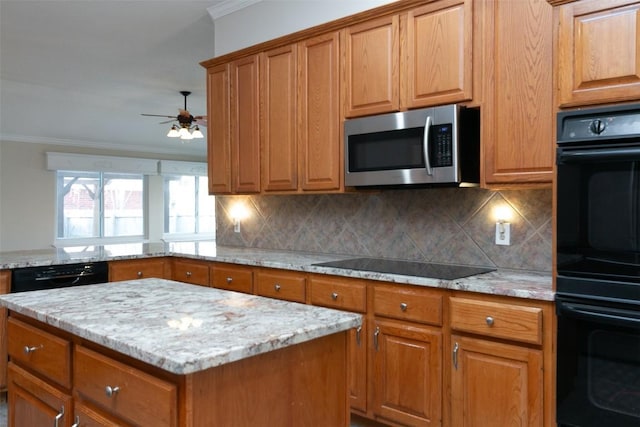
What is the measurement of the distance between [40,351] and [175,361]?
0.84 metres

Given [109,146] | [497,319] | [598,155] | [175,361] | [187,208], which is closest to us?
[175,361]

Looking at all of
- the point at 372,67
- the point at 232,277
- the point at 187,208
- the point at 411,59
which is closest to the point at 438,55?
the point at 411,59

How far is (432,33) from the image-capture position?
2.60 metres

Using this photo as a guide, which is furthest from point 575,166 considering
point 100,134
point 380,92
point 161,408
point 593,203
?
point 100,134

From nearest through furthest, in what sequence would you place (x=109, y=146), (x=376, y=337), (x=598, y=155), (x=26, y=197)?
(x=598, y=155), (x=376, y=337), (x=26, y=197), (x=109, y=146)

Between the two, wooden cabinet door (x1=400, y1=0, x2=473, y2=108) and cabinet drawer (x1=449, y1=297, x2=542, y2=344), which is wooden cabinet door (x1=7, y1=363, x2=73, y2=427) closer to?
cabinet drawer (x1=449, y1=297, x2=542, y2=344)

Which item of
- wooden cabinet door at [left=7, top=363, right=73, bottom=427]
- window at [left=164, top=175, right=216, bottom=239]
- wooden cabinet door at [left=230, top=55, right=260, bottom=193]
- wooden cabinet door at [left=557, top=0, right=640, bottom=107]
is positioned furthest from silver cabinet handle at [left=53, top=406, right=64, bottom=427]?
window at [left=164, top=175, right=216, bottom=239]

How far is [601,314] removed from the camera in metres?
1.80

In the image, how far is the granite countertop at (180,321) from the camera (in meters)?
1.15

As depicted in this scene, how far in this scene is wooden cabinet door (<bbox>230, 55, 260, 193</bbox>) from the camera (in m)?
3.56

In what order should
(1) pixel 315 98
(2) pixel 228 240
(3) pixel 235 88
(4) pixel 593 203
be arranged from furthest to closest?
(2) pixel 228 240 → (3) pixel 235 88 → (1) pixel 315 98 → (4) pixel 593 203

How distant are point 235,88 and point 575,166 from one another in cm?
257

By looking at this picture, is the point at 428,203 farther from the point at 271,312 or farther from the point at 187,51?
the point at 187,51

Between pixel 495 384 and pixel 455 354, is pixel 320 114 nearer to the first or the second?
pixel 455 354
